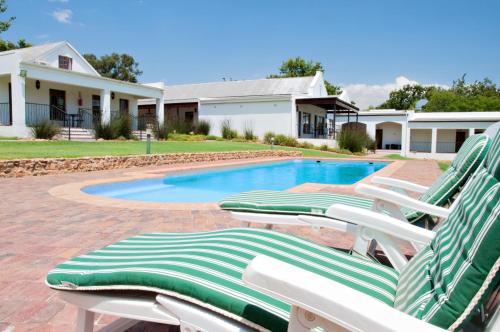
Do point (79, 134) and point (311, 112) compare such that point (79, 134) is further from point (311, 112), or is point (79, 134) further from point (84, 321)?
point (84, 321)

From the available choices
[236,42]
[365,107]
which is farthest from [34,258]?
[365,107]

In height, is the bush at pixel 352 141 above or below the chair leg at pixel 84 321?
above

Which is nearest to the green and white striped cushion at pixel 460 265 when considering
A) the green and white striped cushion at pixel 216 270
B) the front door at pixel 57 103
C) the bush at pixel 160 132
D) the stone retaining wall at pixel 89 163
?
the green and white striped cushion at pixel 216 270

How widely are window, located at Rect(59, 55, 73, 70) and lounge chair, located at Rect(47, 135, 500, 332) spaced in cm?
2249

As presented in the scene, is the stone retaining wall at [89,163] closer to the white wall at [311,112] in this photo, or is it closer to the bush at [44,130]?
the bush at [44,130]

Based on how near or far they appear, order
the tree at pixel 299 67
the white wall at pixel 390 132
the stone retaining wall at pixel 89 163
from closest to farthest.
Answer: the stone retaining wall at pixel 89 163 < the white wall at pixel 390 132 < the tree at pixel 299 67

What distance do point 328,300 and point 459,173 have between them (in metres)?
2.14

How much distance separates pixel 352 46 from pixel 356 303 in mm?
37854

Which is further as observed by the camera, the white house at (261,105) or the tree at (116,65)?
the tree at (116,65)

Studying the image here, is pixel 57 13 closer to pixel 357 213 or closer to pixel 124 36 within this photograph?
pixel 124 36

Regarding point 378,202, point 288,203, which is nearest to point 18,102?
point 288,203

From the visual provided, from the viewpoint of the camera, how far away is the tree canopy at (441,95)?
167ft

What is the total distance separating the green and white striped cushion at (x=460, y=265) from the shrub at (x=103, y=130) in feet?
57.5

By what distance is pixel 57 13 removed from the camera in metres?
63.0
